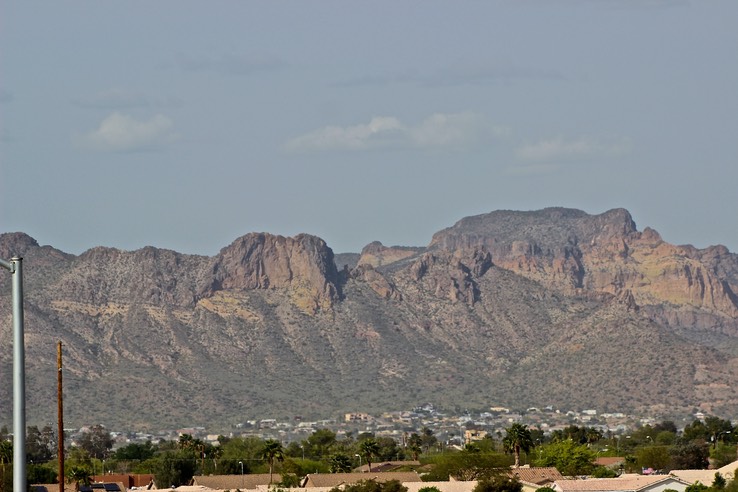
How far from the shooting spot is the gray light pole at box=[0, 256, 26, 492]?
23.6 meters

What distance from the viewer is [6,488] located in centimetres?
9862

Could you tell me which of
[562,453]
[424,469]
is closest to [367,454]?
[424,469]

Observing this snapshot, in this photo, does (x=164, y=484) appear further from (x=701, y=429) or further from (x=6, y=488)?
(x=701, y=429)

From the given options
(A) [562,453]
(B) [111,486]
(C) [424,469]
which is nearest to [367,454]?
(C) [424,469]

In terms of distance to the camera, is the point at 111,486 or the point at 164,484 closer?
the point at 111,486

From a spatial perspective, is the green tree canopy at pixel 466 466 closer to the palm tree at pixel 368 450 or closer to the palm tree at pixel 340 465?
the palm tree at pixel 340 465

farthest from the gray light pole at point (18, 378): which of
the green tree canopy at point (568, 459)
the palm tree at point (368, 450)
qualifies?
the palm tree at point (368, 450)

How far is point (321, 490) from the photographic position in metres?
117

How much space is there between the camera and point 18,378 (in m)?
23.7

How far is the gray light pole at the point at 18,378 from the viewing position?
2359 centimetres

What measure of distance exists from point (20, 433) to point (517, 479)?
300 feet

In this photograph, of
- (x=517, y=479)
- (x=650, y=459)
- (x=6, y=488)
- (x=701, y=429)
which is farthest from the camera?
(x=701, y=429)

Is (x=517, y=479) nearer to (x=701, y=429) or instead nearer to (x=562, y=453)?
(x=562, y=453)

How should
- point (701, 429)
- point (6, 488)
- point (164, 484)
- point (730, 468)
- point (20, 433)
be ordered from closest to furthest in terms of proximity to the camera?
point (20, 433)
point (6, 488)
point (730, 468)
point (164, 484)
point (701, 429)
